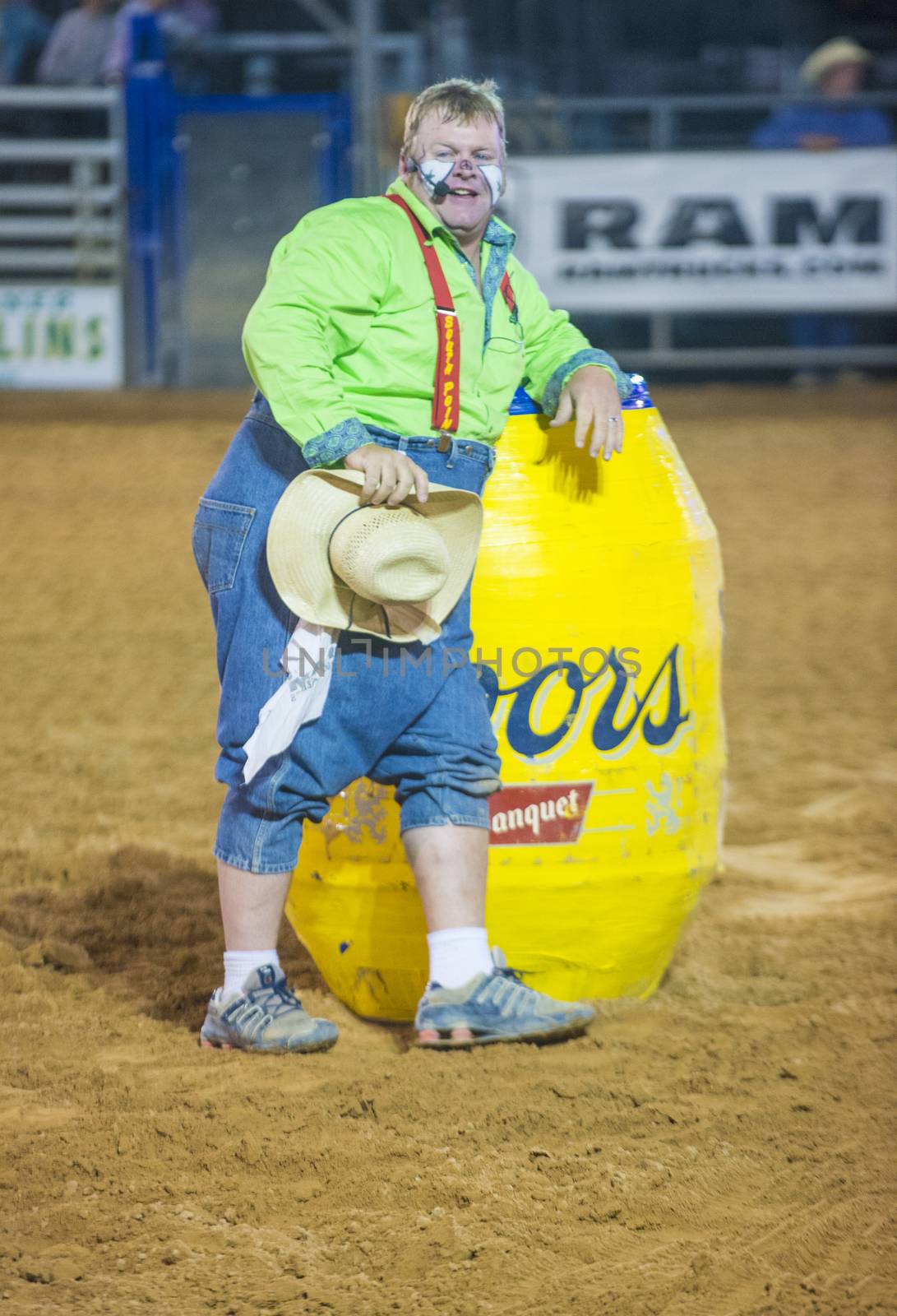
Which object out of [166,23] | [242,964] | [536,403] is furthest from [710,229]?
[242,964]

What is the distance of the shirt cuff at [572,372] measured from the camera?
9.96ft

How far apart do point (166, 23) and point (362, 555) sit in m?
11.2

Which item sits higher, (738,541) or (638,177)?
(638,177)

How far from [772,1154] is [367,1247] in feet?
2.27

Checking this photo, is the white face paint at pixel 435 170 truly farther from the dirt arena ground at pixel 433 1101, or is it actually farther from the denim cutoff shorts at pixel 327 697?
the dirt arena ground at pixel 433 1101

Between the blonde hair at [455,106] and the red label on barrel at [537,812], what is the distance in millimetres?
1134

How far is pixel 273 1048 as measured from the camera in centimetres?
292

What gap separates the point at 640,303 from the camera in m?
11.6

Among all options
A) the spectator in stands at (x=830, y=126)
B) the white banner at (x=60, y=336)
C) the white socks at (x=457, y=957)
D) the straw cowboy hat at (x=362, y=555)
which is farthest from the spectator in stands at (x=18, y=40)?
the white socks at (x=457, y=957)

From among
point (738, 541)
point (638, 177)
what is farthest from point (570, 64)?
point (738, 541)

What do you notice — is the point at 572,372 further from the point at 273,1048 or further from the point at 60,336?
the point at 60,336

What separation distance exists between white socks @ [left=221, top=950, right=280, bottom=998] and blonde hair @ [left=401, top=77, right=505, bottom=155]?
1.41 m

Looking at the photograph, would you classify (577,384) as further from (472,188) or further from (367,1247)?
(367,1247)

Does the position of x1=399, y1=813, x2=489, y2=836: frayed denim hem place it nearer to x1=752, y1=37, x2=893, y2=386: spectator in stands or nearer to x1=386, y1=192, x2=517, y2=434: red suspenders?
x1=386, y1=192, x2=517, y2=434: red suspenders
